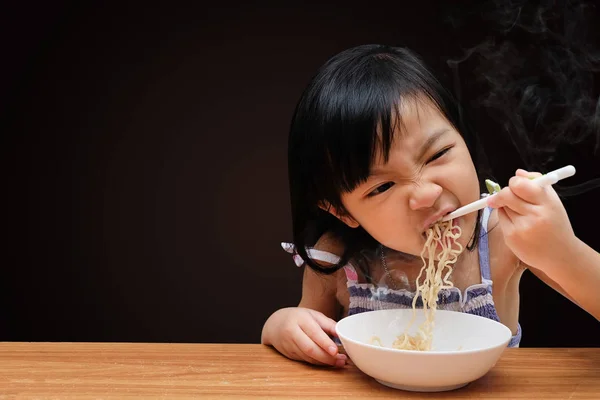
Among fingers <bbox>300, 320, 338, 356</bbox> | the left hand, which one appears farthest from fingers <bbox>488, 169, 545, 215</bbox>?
fingers <bbox>300, 320, 338, 356</bbox>

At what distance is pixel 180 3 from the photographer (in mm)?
2479

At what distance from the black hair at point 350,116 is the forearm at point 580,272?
315 millimetres

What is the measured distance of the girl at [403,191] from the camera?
1.13 meters

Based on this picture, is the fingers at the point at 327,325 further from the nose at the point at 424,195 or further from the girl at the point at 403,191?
the nose at the point at 424,195

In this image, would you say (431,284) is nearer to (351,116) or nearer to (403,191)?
(403,191)

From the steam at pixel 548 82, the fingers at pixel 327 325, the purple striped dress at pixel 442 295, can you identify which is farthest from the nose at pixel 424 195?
the steam at pixel 548 82

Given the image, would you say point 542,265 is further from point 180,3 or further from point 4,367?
point 180,3

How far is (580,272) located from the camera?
116 cm

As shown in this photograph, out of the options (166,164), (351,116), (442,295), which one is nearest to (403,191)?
(351,116)

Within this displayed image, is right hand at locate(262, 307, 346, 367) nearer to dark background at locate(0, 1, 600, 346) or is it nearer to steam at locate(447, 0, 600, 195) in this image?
steam at locate(447, 0, 600, 195)

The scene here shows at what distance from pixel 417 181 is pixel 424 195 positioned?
0.03m

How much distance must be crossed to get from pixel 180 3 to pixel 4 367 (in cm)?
160

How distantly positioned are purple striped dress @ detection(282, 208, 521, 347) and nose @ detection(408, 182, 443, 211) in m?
0.35

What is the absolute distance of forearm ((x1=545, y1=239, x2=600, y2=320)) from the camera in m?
1.14
